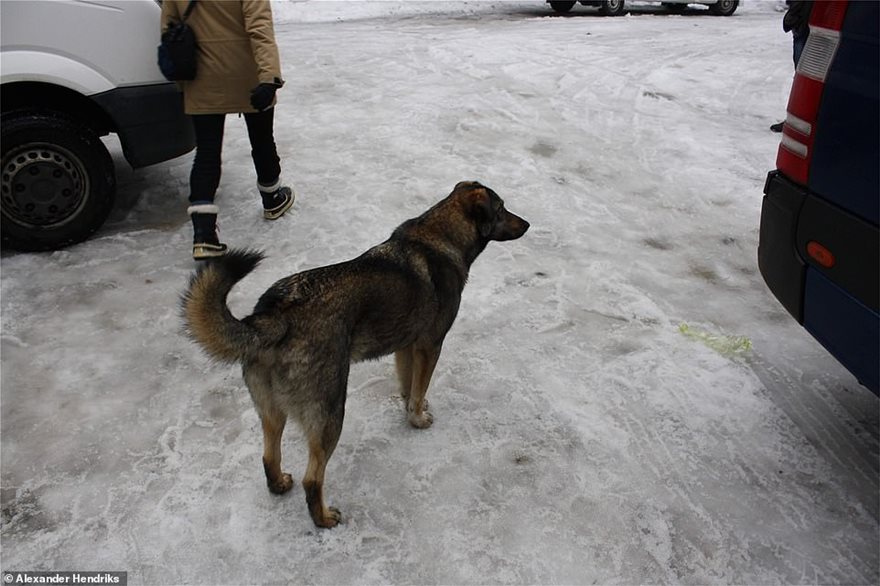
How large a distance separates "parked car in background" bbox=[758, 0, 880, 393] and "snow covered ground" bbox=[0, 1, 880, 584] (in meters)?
0.81

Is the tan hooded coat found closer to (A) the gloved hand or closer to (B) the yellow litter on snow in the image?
(A) the gloved hand

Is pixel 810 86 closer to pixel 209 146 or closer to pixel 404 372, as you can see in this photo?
pixel 404 372

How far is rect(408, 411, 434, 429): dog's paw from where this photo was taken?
316 centimetres

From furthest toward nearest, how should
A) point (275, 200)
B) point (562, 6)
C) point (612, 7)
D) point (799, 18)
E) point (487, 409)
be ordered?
1. point (562, 6)
2. point (612, 7)
3. point (799, 18)
4. point (275, 200)
5. point (487, 409)

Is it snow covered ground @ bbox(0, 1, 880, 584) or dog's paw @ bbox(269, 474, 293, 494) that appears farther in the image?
dog's paw @ bbox(269, 474, 293, 494)

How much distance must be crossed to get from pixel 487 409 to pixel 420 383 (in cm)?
45

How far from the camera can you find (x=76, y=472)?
2.85 metres

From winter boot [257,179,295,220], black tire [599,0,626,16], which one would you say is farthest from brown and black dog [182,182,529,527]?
black tire [599,0,626,16]

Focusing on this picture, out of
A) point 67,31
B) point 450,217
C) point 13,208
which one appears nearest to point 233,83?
point 67,31

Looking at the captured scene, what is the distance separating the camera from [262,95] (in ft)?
13.7

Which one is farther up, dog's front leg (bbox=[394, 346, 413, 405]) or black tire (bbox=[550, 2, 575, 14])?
black tire (bbox=[550, 2, 575, 14])

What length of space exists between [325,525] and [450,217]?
1.52m

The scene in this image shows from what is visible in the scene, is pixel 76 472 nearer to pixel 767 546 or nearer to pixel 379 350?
pixel 379 350

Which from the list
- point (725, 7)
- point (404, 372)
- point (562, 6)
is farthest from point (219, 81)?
point (725, 7)
